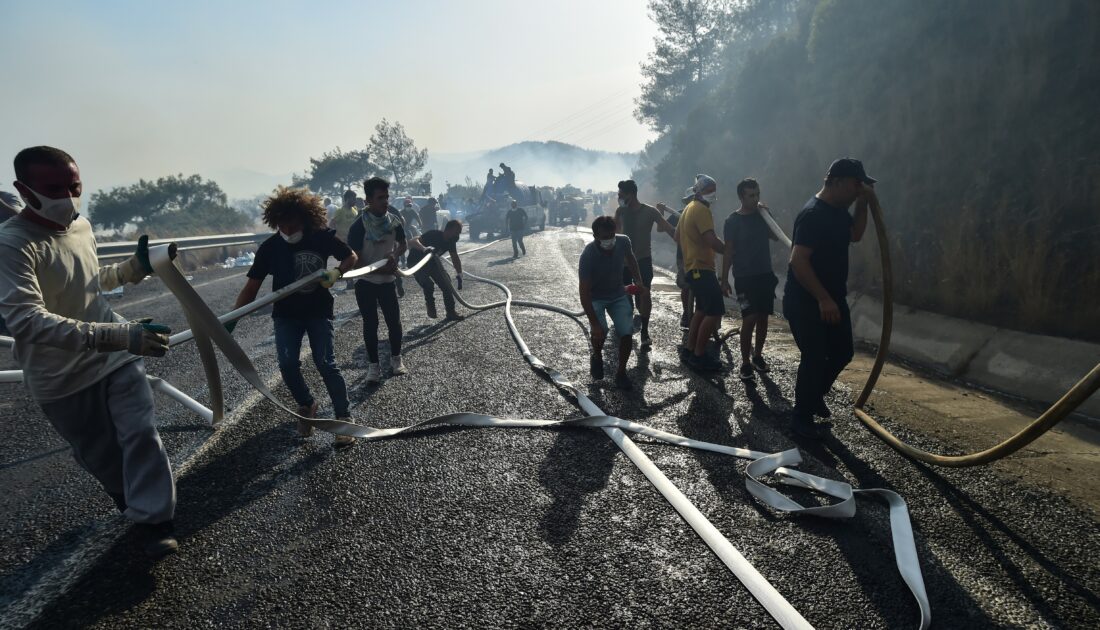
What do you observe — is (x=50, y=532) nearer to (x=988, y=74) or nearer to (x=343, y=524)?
(x=343, y=524)

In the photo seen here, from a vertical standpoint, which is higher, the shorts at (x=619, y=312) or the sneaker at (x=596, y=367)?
the shorts at (x=619, y=312)

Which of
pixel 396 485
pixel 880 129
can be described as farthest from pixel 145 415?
pixel 880 129

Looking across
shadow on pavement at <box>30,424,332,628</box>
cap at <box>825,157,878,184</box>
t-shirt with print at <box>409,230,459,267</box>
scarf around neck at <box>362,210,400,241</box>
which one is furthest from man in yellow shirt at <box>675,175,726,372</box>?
t-shirt with print at <box>409,230,459,267</box>

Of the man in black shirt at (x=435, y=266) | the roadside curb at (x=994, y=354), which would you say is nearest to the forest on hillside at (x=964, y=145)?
the roadside curb at (x=994, y=354)

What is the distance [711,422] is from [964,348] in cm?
355

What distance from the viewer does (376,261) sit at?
6203 millimetres

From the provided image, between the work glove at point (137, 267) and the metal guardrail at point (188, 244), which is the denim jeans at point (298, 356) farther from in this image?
the metal guardrail at point (188, 244)

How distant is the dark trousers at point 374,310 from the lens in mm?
5984

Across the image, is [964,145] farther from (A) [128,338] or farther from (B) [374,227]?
(A) [128,338]

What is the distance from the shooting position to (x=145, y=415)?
2.99 m

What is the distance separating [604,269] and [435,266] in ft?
13.0

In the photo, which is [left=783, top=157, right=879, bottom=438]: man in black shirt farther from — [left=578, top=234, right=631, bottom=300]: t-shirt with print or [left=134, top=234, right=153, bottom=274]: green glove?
[left=134, top=234, right=153, bottom=274]: green glove

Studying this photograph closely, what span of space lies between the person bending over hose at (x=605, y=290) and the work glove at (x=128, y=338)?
3.57m

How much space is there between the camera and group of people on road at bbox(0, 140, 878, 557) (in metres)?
2.64
